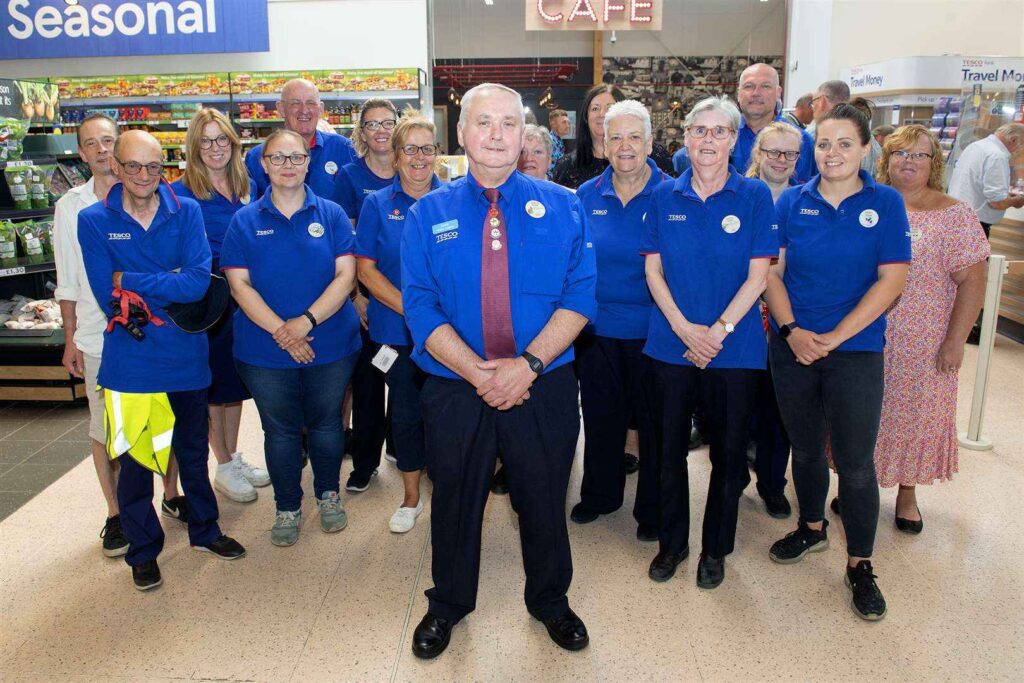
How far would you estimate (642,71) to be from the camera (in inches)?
520

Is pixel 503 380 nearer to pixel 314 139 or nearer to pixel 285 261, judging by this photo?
pixel 285 261

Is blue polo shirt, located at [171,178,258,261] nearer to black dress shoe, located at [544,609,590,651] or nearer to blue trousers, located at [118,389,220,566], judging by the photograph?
blue trousers, located at [118,389,220,566]

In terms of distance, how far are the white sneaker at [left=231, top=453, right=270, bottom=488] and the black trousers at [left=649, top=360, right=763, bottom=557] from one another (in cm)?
199

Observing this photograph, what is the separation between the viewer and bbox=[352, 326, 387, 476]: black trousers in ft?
11.4

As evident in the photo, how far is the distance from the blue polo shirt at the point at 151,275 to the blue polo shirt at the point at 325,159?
3.71ft

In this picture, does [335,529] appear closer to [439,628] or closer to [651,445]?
[439,628]

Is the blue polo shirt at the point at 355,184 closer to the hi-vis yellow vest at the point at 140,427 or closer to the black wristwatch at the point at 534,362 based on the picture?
the hi-vis yellow vest at the point at 140,427

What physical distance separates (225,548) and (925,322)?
114 inches

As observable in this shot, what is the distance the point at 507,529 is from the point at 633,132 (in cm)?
170

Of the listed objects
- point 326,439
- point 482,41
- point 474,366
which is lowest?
point 326,439

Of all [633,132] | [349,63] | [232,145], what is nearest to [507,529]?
[633,132]

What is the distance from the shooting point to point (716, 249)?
2475 millimetres

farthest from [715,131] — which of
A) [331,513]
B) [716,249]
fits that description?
[331,513]

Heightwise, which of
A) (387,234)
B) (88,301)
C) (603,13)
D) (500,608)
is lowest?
(500,608)
